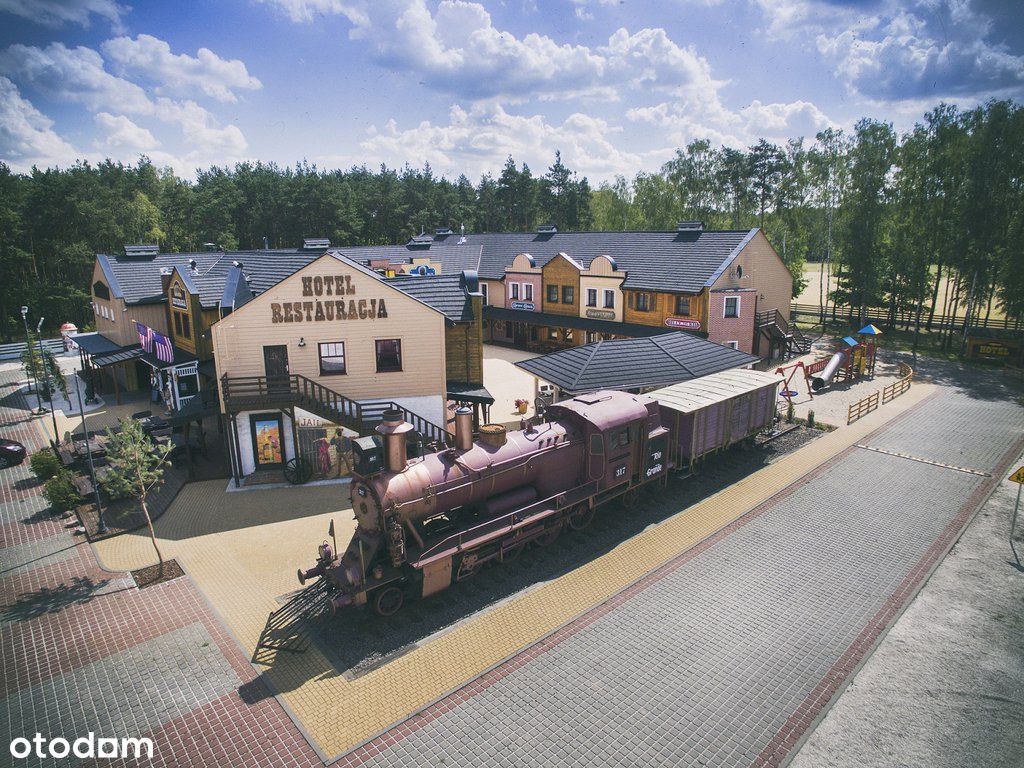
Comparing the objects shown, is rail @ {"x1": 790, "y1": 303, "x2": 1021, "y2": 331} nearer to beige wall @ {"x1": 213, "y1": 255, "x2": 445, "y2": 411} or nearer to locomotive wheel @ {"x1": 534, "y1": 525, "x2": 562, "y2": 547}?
beige wall @ {"x1": 213, "y1": 255, "x2": 445, "y2": 411}

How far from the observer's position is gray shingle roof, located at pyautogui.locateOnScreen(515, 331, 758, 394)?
23109 millimetres

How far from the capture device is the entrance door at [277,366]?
2189 centimetres

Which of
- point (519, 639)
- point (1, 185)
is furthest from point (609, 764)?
point (1, 185)

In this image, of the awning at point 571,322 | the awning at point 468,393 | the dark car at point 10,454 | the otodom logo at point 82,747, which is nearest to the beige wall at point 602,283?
the awning at point 571,322

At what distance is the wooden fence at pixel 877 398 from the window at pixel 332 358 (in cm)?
2300

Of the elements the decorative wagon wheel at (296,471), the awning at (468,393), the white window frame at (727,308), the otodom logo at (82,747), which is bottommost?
the otodom logo at (82,747)

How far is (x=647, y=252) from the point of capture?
41.9 meters

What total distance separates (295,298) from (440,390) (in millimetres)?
6548

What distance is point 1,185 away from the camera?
206 ft

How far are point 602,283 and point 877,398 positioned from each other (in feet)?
60.7

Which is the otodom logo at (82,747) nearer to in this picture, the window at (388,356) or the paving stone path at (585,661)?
the paving stone path at (585,661)

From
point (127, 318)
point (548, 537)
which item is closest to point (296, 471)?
point (548, 537)

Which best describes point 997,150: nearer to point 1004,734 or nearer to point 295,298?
point 1004,734

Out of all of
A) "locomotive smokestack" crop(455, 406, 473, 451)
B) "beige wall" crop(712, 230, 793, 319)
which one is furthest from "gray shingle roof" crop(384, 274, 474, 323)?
"beige wall" crop(712, 230, 793, 319)
